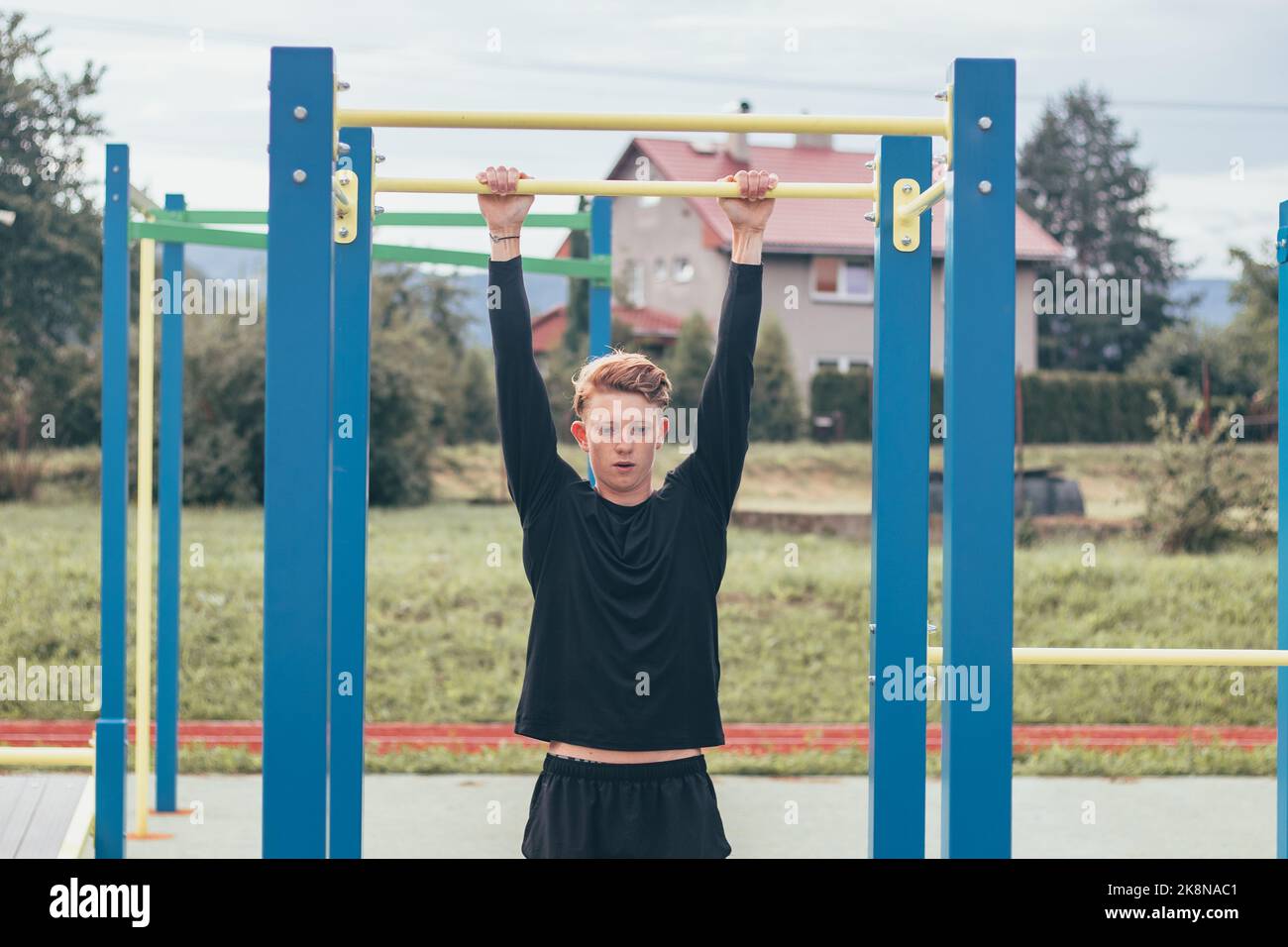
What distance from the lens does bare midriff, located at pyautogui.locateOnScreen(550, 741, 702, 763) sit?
2.47 meters

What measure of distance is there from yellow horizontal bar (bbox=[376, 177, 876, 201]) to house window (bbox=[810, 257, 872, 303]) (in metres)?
21.1

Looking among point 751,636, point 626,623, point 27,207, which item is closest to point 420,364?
point 27,207

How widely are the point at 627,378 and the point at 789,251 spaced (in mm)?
20912

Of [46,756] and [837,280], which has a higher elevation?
[837,280]

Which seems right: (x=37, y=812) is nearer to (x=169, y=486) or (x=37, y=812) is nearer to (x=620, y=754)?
(x=169, y=486)

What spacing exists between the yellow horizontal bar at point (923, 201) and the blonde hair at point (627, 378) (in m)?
0.66

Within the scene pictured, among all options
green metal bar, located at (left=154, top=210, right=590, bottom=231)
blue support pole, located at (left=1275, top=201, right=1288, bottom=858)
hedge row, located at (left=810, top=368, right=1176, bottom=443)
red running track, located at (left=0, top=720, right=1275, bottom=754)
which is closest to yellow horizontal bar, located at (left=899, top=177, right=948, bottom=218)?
blue support pole, located at (left=1275, top=201, right=1288, bottom=858)

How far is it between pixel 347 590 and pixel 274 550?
112 cm

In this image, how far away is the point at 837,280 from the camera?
2434cm

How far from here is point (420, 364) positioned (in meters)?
13.4

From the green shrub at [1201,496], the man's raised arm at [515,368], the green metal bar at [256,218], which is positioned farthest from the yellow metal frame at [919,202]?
the green shrub at [1201,496]

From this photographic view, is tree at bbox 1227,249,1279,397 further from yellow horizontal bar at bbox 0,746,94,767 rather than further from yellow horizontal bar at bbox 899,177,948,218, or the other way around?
yellow horizontal bar at bbox 0,746,94,767

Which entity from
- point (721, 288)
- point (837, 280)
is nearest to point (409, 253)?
point (721, 288)

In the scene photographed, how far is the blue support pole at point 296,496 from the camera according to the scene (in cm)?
218
